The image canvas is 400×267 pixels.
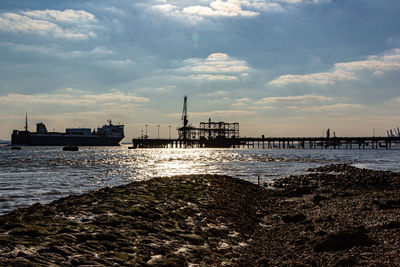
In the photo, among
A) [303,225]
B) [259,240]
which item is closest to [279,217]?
[303,225]

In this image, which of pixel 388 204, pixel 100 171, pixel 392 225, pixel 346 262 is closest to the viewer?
pixel 346 262

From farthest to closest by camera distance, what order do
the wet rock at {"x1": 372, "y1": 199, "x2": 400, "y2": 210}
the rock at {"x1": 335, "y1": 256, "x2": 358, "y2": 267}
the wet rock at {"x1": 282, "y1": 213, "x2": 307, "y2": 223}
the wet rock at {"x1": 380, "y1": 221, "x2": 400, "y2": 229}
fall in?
1. the wet rock at {"x1": 372, "y1": 199, "x2": 400, "y2": 210}
2. the wet rock at {"x1": 282, "y1": 213, "x2": 307, "y2": 223}
3. the wet rock at {"x1": 380, "y1": 221, "x2": 400, "y2": 229}
4. the rock at {"x1": 335, "y1": 256, "x2": 358, "y2": 267}

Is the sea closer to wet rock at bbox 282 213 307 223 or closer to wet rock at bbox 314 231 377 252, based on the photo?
wet rock at bbox 282 213 307 223

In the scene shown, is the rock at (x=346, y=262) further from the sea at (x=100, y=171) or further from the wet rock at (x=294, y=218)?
the sea at (x=100, y=171)

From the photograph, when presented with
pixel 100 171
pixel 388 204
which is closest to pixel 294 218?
pixel 388 204

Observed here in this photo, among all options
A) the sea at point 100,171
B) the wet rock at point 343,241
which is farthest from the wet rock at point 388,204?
the sea at point 100,171

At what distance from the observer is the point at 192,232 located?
10289mm

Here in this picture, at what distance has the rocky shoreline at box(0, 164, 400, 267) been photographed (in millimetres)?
7309

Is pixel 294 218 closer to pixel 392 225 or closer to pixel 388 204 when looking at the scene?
pixel 392 225

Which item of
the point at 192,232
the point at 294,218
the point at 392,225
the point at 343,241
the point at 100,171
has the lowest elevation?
the point at 100,171

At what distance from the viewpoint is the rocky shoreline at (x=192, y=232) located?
7309mm

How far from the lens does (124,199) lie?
13.1 meters

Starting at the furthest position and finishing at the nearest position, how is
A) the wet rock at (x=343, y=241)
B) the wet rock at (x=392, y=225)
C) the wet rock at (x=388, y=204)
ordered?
the wet rock at (x=388, y=204)
the wet rock at (x=392, y=225)
the wet rock at (x=343, y=241)

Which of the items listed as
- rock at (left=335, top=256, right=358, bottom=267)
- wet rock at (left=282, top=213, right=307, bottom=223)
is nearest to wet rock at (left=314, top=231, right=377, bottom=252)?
rock at (left=335, top=256, right=358, bottom=267)
